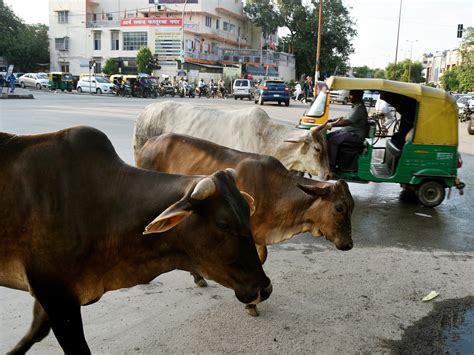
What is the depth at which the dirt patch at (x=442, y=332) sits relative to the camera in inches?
157

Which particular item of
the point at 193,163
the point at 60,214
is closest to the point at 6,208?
the point at 60,214

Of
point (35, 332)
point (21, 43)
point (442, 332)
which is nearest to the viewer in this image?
point (35, 332)

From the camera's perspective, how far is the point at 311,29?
204 ft

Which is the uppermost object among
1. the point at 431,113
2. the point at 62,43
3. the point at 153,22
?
the point at 153,22

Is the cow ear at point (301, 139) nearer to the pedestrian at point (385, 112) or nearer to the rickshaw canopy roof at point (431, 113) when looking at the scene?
the rickshaw canopy roof at point (431, 113)

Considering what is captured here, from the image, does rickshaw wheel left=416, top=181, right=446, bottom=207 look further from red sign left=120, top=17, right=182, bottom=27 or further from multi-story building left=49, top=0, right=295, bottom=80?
red sign left=120, top=17, right=182, bottom=27

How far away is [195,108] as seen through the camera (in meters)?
8.45

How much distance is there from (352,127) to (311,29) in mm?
56725

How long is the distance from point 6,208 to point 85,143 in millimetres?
547

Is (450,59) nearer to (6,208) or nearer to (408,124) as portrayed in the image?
(408,124)

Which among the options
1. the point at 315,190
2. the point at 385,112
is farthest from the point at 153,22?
the point at 315,190

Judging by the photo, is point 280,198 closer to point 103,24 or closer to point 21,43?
point 103,24

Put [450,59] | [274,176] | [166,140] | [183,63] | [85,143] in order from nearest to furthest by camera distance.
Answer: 1. [85,143]
2. [274,176]
3. [166,140]
4. [183,63]
5. [450,59]

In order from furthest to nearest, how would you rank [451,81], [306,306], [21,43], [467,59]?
[451,81]
[21,43]
[467,59]
[306,306]
